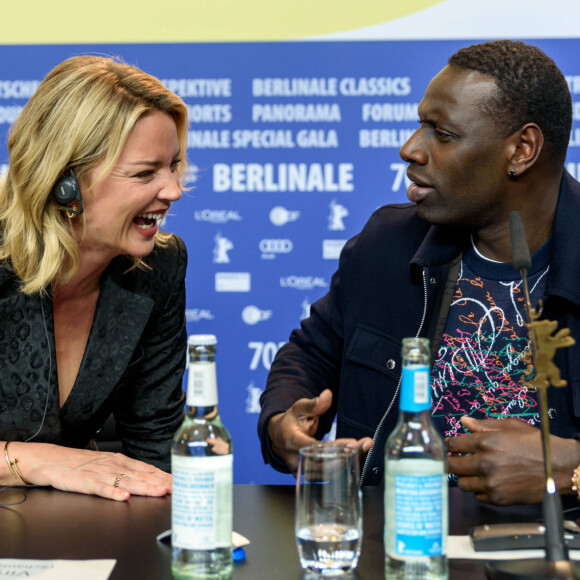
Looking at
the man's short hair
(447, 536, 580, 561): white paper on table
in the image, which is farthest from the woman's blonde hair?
(447, 536, 580, 561): white paper on table

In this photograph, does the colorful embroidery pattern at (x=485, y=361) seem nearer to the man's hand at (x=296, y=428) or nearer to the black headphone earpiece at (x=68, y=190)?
the man's hand at (x=296, y=428)

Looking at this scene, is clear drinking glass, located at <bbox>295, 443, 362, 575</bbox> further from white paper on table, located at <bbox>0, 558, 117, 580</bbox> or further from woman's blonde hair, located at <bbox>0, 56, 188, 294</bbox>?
woman's blonde hair, located at <bbox>0, 56, 188, 294</bbox>

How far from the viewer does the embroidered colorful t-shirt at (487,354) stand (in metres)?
1.66

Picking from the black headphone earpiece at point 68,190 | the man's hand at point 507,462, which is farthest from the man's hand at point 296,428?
the black headphone earpiece at point 68,190

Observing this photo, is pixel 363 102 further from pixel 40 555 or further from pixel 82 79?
pixel 40 555

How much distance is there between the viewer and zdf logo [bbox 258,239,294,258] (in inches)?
126

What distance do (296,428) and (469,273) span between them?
591 millimetres

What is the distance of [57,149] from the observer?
68.1 inches

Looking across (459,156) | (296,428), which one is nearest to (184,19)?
(459,156)

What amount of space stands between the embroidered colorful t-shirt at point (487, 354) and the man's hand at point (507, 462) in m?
0.33

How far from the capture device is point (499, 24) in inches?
120

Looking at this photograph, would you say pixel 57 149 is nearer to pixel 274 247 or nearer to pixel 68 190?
pixel 68 190

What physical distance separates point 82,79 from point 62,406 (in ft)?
2.28

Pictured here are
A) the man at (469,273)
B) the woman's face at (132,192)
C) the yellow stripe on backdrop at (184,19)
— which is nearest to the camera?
the man at (469,273)
